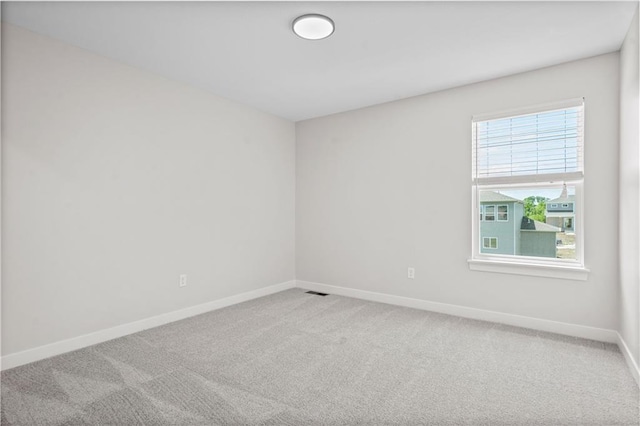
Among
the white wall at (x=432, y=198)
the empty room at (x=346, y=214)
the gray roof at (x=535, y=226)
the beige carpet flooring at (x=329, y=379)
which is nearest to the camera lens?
the beige carpet flooring at (x=329, y=379)

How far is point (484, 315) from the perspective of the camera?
349 centimetres

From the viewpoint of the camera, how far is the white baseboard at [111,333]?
2.45 meters

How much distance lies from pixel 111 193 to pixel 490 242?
12.3 ft

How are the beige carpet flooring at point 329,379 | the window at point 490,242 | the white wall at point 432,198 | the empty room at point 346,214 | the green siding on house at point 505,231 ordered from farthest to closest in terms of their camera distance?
the window at point 490,242 → the green siding on house at point 505,231 → the white wall at point 432,198 → the empty room at point 346,214 → the beige carpet flooring at point 329,379

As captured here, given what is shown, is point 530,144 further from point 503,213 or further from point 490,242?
point 490,242

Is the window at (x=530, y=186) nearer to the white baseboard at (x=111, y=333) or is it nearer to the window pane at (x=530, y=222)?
the window pane at (x=530, y=222)

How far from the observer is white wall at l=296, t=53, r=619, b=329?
9.59 feet

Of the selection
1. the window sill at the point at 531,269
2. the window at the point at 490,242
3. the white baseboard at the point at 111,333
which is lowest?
the white baseboard at the point at 111,333

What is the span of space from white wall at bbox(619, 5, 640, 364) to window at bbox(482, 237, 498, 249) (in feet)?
3.31

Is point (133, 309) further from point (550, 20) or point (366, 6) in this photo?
point (550, 20)

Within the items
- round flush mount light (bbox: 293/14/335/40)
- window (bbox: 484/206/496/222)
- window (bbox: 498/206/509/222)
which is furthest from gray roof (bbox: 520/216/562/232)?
round flush mount light (bbox: 293/14/335/40)

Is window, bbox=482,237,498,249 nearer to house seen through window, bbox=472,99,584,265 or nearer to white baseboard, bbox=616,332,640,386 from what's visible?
house seen through window, bbox=472,99,584,265

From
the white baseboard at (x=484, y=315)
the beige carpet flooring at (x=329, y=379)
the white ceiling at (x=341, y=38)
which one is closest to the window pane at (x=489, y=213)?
the white baseboard at (x=484, y=315)

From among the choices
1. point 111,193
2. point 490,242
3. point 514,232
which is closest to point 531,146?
point 514,232
